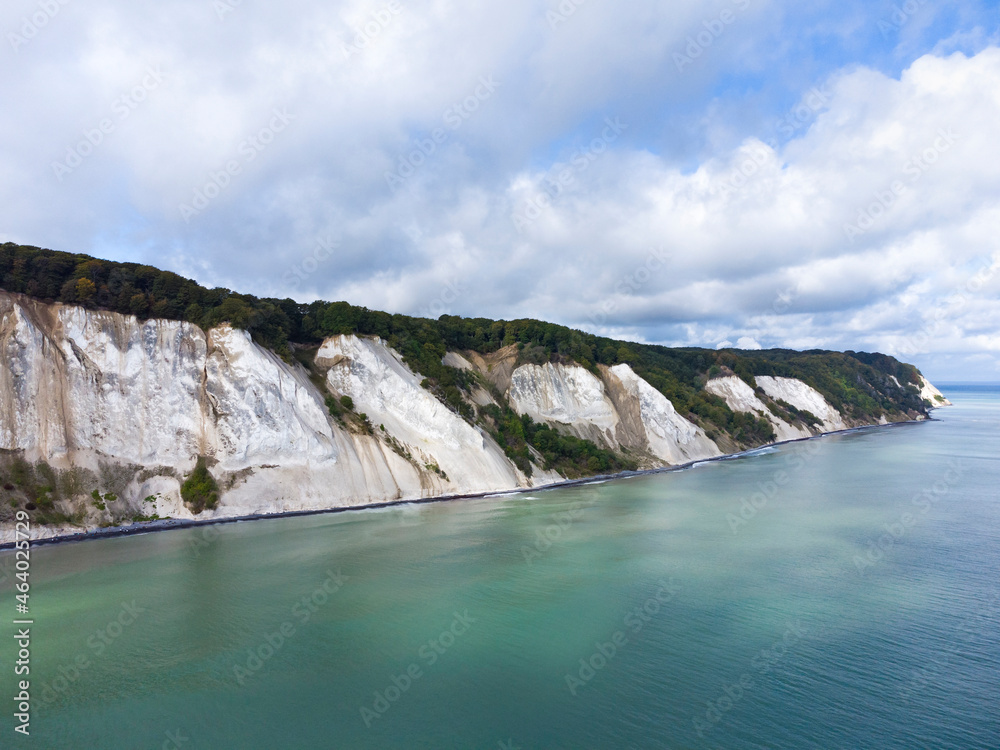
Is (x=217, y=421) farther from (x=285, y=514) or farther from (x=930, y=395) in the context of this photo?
(x=930, y=395)

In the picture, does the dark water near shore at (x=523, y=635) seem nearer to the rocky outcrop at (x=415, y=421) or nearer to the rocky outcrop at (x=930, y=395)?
the rocky outcrop at (x=415, y=421)

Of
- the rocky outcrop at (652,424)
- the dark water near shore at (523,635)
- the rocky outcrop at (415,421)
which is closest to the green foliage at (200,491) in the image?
the dark water near shore at (523,635)

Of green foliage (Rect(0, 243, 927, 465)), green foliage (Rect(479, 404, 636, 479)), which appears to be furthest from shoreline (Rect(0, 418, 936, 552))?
green foliage (Rect(0, 243, 927, 465))

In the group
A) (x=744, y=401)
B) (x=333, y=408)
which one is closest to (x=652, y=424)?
(x=744, y=401)

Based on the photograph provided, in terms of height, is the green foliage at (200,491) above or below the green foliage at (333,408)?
below

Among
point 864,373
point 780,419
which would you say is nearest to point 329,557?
point 780,419

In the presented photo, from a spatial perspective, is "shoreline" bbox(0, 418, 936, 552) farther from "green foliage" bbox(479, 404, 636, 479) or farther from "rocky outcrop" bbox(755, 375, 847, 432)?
"rocky outcrop" bbox(755, 375, 847, 432)
